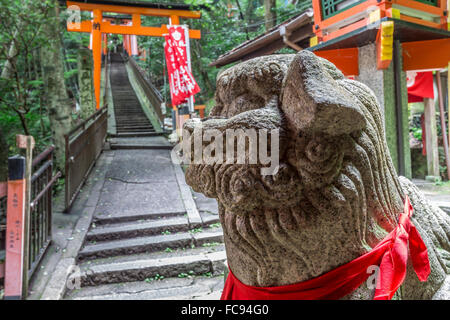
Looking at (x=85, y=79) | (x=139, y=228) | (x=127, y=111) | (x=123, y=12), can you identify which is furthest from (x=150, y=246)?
(x=127, y=111)

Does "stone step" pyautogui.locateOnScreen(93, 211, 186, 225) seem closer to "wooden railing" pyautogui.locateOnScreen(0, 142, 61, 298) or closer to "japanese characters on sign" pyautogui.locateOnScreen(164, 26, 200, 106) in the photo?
"wooden railing" pyautogui.locateOnScreen(0, 142, 61, 298)

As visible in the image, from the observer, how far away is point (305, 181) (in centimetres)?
108

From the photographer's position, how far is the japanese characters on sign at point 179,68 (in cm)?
796

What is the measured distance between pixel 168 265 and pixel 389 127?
131 inches

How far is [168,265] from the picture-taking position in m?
4.03

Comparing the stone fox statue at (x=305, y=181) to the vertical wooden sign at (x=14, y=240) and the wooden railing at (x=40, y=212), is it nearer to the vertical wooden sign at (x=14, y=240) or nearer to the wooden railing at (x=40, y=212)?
the vertical wooden sign at (x=14, y=240)

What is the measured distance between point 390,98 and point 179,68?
5.21 metres

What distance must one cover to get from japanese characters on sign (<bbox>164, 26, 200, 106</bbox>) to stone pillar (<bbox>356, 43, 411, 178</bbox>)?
4413 mm

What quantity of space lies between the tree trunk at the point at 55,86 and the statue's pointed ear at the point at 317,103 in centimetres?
625

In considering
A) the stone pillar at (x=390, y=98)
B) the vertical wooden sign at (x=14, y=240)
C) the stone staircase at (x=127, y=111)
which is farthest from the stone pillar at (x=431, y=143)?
the stone staircase at (x=127, y=111)

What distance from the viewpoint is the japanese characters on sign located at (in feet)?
26.1

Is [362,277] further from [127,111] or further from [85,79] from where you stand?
[127,111]
